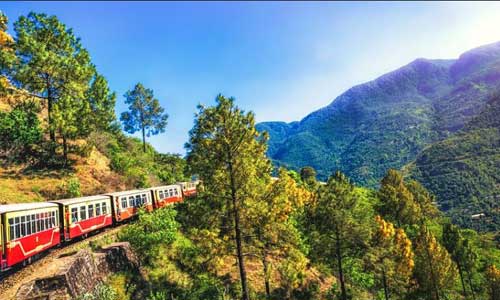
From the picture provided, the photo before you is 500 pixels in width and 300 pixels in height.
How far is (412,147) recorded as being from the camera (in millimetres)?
192625

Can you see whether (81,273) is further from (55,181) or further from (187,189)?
→ (187,189)

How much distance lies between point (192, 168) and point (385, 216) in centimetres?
4070

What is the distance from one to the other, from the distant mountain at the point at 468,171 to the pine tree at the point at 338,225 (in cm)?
9633

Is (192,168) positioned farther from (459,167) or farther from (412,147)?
(412,147)

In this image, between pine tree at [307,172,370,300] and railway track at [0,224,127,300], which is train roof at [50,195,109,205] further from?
pine tree at [307,172,370,300]

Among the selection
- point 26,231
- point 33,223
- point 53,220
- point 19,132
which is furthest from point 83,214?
point 19,132

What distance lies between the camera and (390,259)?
2608 centimetres

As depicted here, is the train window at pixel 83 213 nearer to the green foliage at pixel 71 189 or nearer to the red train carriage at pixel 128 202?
the red train carriage at pixel 128 202

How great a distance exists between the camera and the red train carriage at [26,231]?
1296 cm

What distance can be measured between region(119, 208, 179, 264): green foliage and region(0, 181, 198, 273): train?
11.5 ft

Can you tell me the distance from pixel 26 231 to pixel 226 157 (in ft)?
32.6

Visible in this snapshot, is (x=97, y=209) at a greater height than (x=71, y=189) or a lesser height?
lesser

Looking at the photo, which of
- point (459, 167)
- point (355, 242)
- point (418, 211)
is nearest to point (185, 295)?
point (355, 242)

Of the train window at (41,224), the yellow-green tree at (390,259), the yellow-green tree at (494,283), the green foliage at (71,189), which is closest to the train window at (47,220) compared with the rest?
the train window at (41,224)
